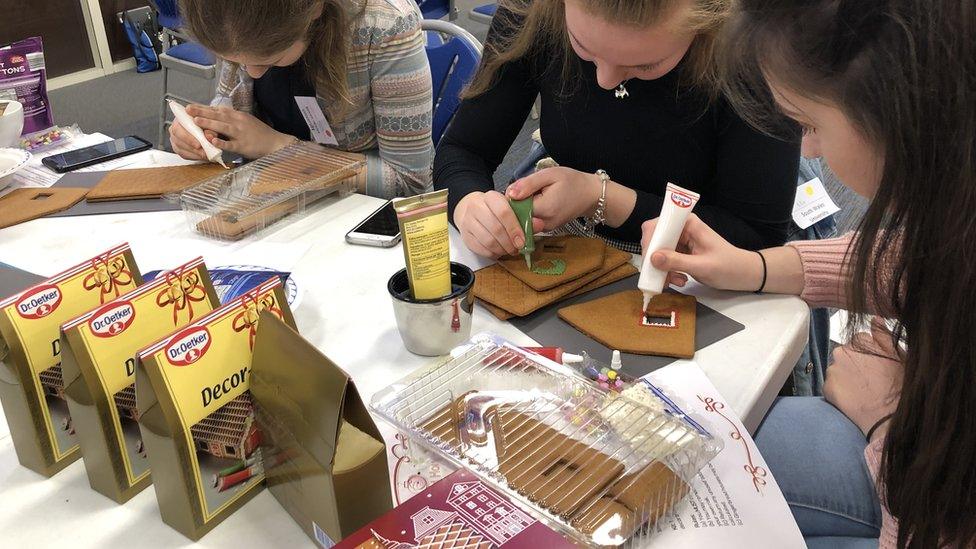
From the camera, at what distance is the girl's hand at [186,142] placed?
1.52m

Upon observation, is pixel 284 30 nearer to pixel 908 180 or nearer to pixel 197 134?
pixel 197 134

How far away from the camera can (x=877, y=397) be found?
0.99m

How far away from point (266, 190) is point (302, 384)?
736 millimetres

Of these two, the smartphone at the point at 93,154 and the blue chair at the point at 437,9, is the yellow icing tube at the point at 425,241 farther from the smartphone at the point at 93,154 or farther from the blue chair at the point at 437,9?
the blue chair at the point at 437,9

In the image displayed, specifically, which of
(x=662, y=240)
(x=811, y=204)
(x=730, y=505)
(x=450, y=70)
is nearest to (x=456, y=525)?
(x=730, y=505)

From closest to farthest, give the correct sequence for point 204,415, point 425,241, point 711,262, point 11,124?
point 204,415 < point 425,241 < point 711,262 < point 11,124

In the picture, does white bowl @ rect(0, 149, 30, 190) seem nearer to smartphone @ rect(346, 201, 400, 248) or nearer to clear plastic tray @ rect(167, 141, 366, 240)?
clear plastic tray @ rect(167, 141, 366, 240)

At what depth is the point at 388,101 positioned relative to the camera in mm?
1596

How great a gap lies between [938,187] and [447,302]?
0.52m

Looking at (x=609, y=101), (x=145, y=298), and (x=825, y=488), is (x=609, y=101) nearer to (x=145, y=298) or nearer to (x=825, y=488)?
(x=825, y=488)

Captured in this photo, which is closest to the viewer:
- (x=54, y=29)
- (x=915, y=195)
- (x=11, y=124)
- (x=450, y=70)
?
(x=915, y=195)

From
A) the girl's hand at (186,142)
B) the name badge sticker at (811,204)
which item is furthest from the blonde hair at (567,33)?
the girl's hand at (186,142)

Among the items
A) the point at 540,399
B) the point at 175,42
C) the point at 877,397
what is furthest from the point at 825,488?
the point at 175,42

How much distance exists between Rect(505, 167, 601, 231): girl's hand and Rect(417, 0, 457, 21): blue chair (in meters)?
2.66
